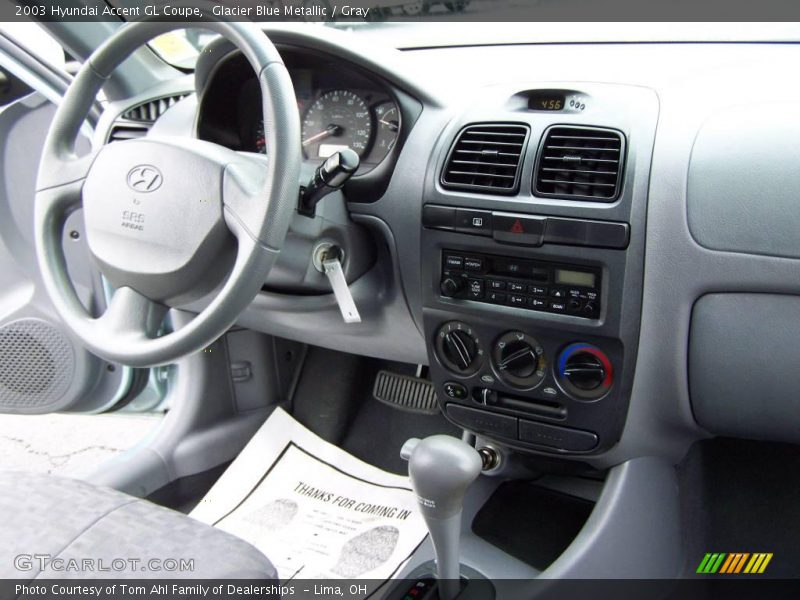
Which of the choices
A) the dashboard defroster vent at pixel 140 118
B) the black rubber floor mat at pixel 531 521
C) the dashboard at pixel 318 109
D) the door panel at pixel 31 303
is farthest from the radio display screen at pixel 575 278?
the door panel at pixel 31 303

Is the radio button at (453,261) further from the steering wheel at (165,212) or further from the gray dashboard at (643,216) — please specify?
the steering wheel at (165,212)

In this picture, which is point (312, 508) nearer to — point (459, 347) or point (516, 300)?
point (459, 347)

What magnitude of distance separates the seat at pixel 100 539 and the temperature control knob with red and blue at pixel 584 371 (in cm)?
46

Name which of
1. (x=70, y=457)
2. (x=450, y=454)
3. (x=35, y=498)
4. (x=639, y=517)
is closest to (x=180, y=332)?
(x=35, y=498)

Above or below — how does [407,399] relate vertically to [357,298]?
below

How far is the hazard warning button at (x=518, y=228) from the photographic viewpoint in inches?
39.8

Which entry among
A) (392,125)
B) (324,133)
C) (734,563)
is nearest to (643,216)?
(392,125)

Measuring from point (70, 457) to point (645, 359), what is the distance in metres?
1.53

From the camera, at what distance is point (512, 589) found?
115cm

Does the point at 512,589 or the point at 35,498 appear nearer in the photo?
the point at 35,498

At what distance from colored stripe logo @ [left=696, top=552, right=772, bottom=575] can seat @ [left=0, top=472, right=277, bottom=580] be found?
2.52 ft

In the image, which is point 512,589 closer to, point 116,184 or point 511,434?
point 511,434

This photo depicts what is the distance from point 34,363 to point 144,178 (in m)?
1.03

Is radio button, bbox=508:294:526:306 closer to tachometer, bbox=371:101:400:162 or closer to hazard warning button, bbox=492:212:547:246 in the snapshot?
hazard warning button, bbox=492:212:547:246
